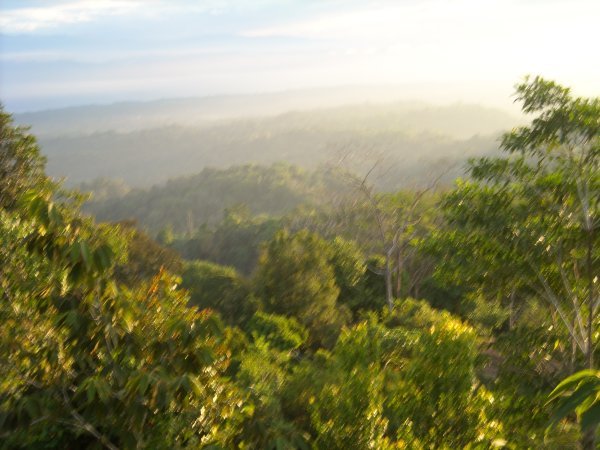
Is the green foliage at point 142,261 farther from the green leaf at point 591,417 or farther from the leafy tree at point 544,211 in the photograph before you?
the green leaf at point 591,417

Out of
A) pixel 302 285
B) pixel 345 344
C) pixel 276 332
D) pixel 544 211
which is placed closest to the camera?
pixel 544 211

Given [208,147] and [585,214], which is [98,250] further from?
[208,147]

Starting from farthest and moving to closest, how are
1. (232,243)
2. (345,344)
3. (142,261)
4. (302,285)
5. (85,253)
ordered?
(232,243) < (142,261) < (302,285) < (345,344) < (85,253)

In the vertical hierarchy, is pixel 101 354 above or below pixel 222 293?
above

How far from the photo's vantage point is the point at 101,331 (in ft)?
11.1

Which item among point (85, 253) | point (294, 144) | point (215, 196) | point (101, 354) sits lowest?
point (215, 196)

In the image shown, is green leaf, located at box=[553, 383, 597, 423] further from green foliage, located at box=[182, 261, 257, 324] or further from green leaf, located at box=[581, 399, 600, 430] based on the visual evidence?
green foliage, located at box=[182, 261, 257, 324]

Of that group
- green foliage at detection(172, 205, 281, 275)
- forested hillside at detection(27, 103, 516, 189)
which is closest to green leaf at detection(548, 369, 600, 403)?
green foliage at detection(172, 205, 281, 275)

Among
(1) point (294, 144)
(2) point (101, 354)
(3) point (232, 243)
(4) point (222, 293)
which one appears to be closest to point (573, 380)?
(2) point (101, 354)

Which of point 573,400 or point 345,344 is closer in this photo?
point 573,400

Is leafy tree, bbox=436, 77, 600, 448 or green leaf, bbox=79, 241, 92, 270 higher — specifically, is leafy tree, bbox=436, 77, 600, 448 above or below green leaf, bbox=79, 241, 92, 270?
below

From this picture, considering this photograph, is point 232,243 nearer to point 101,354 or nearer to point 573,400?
point 101,354

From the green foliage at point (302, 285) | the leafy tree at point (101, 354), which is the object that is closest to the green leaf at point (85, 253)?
the leafy tree at point (101, 354)

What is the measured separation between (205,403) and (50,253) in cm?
155
